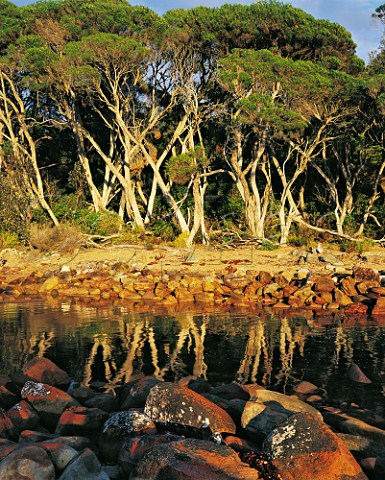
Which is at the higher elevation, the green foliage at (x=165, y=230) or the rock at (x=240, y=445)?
the green foliage at (x=165, y=230)

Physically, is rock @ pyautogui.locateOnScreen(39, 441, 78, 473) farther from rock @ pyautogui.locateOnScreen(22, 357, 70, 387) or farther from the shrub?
the shrub

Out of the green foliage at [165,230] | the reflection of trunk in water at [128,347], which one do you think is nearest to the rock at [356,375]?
the reflection of trunk in water at [128,347]

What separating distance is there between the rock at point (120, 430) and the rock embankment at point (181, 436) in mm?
11

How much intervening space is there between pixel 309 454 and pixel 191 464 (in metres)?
1.11

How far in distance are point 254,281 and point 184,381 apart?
35.9ft

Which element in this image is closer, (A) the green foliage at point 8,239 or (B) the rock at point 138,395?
(B) the rock at point 138,395

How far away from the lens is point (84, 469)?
534 centimetres

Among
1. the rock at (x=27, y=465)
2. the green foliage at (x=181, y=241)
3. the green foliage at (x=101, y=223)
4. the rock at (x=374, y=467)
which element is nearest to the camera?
the rock at (x=27, y=465)

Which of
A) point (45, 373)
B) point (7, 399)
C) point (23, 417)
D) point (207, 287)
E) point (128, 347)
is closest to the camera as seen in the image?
point (23, 417)

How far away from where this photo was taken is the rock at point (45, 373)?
9.18 meters

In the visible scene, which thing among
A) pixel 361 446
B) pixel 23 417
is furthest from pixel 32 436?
pixel 361 446

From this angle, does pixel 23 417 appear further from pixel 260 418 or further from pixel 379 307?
pixel 379 307

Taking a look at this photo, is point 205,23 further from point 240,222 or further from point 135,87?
point 240,222

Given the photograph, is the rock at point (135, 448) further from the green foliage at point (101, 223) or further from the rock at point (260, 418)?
the green foliage at point (101, 223)
